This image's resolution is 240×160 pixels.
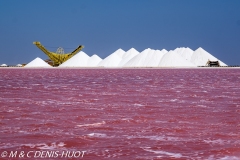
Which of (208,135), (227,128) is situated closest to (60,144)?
(208,135)

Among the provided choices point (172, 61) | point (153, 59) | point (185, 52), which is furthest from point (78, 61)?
point (185, 52)

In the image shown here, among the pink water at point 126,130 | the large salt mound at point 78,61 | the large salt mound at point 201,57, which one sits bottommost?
the pink water at point 126,130

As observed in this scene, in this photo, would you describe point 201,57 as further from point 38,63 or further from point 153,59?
point 38,63

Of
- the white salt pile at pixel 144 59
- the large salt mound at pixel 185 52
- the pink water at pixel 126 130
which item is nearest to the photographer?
the pink water at pixel 126 130

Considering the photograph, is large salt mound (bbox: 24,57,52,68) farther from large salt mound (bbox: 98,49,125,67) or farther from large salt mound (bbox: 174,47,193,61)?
large salt mound (bbox: 174,47,193,61)

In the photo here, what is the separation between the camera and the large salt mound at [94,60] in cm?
8754

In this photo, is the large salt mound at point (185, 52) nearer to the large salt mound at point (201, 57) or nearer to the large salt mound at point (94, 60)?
the large salt mound at point (201, 57)

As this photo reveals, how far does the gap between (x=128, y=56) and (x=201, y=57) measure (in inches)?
610

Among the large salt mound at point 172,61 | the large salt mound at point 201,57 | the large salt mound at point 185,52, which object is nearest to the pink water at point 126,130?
the large salt mound at point 172,61

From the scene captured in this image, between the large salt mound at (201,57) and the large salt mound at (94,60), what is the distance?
19959mm

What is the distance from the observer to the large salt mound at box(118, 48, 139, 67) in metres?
84.7

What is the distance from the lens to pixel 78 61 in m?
83.7

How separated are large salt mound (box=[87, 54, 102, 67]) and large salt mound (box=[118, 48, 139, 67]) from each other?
5.44m

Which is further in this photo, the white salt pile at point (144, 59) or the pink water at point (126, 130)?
the white salt pile at point (144, 59)
